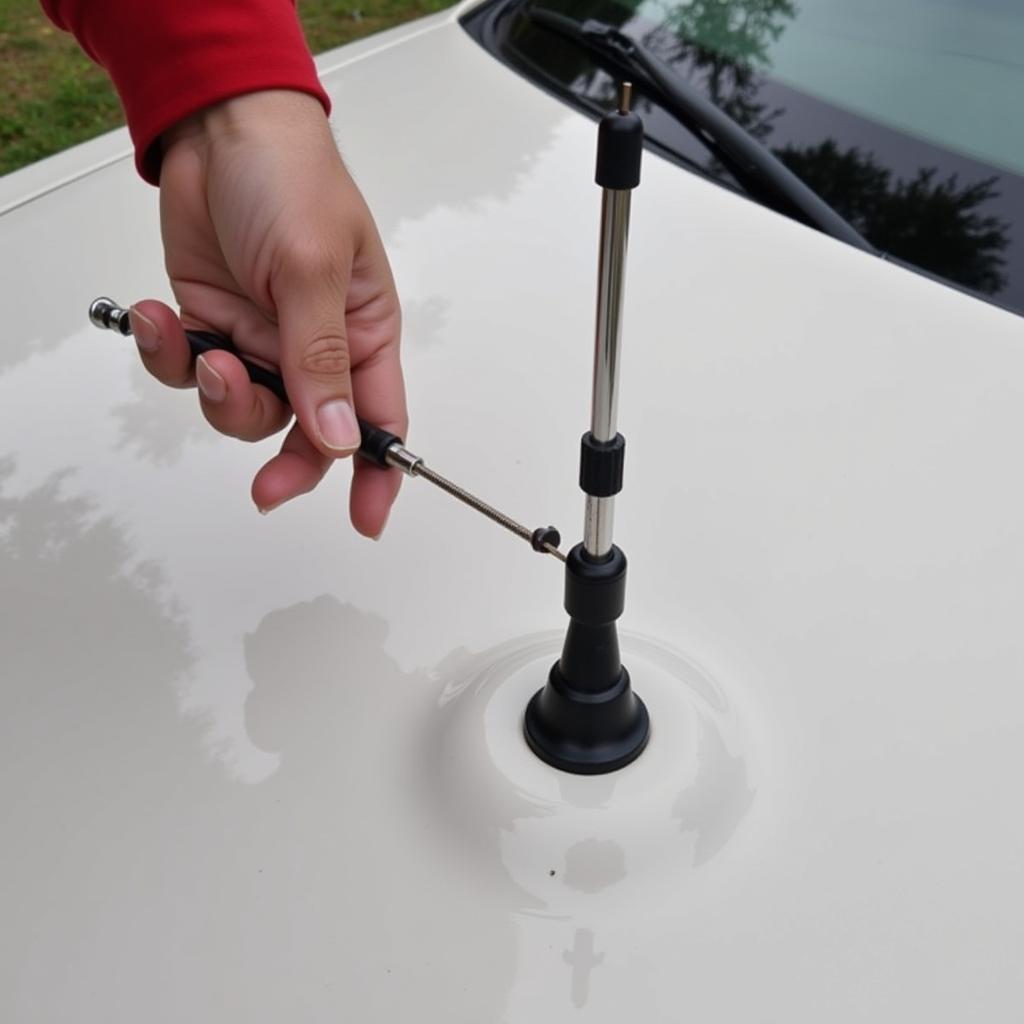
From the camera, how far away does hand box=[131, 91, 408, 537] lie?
0.91 meters

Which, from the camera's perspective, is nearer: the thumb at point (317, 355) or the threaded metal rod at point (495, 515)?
the threaded metal rod at point (495, 515)

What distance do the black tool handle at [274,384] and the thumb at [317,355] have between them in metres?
0.01

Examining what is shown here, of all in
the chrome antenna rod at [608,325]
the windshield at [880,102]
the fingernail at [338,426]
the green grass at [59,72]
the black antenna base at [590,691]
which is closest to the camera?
the chrome antenna rod at [608,325]

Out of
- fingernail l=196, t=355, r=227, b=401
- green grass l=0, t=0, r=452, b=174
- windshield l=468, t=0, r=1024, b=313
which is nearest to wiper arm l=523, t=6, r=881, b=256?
windshield l=468, t=0, r=1024, b=313

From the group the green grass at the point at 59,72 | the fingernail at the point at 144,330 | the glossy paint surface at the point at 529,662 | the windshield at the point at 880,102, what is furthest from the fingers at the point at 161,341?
the green grass at the point at 59,72

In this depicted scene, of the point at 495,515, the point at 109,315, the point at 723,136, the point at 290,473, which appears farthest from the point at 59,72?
the point at 495,515

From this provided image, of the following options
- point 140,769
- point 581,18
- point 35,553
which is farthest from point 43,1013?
point 581,18

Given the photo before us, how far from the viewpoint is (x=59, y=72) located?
4.04 metres

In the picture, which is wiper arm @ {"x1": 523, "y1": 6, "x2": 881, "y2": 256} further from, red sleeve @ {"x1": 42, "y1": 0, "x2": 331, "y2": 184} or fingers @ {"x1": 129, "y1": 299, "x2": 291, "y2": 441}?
fingers @ {"x1": 129, "y1": 299, "x2": 291, "y2": 441}

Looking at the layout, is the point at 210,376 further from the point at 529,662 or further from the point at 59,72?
the point at 59,72

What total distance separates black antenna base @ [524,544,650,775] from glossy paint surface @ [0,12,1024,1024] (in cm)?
2

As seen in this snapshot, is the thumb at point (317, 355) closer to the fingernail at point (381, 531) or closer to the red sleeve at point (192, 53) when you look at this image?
the fingernail at point (381, 531)

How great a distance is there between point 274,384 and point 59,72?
3676mm

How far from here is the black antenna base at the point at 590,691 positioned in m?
0.75
